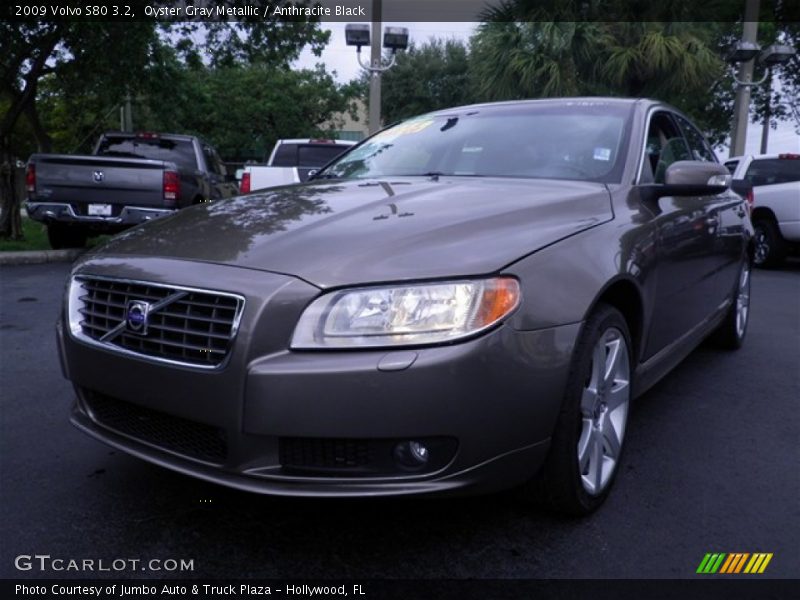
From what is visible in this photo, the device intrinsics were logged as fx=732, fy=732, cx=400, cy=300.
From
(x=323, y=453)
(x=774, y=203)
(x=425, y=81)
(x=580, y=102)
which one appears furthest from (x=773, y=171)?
(x=425, y=81)

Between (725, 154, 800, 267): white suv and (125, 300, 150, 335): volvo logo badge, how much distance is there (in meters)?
9.58

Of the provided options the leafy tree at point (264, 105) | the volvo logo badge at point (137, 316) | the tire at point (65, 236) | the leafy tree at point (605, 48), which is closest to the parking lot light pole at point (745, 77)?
the leafy tree at point (605, 48)

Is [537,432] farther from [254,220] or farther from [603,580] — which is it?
[254,220]

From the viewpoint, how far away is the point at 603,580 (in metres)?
2.20

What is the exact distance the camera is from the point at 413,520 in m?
2.54

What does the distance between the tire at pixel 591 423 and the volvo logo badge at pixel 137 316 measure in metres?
1.32

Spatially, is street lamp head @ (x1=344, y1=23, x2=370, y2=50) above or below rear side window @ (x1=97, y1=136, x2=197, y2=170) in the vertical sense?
above

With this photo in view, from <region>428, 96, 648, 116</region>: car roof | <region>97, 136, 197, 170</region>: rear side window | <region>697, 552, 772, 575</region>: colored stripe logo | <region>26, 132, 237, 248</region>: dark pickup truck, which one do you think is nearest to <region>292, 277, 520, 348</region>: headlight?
<region>697, 552, 772, 575</region>: colored stripe logo

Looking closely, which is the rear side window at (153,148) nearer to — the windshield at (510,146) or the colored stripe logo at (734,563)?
the windshield at (510,146)

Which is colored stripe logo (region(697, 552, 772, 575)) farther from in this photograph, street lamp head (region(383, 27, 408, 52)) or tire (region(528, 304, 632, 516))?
street lamp head (region(383, 27, 408, 52))

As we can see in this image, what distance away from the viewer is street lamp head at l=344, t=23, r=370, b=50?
14.1m

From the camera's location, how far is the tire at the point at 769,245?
10242mm

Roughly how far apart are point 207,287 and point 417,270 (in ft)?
2.02

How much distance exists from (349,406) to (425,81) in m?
32.7
